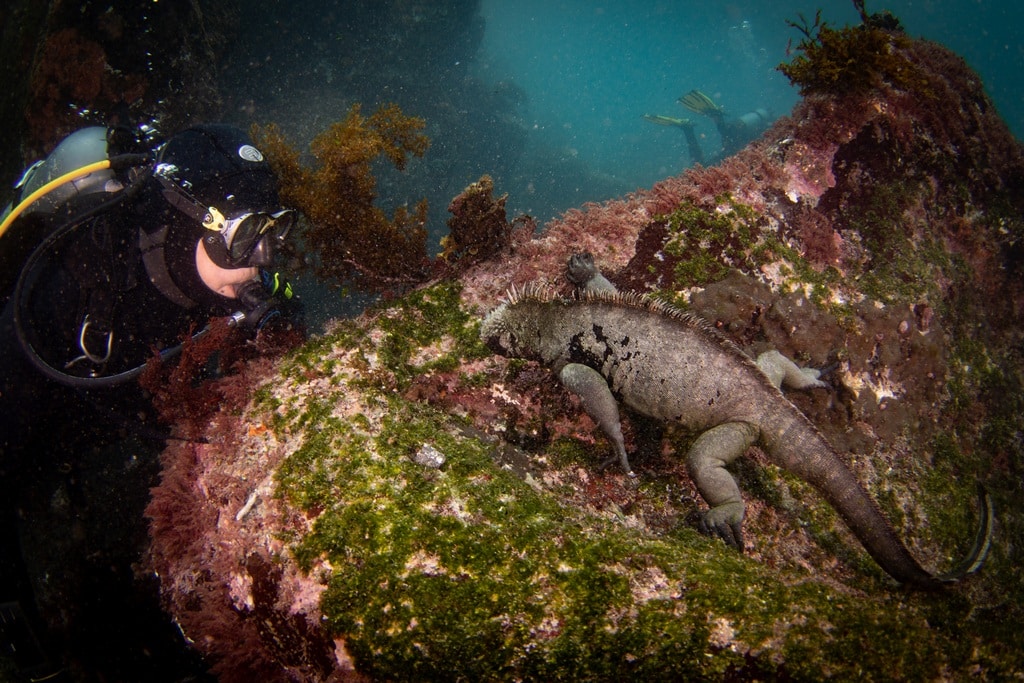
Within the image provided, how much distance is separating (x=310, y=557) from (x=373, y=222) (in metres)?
3.97

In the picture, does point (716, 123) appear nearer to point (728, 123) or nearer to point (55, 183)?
point (728, 123)

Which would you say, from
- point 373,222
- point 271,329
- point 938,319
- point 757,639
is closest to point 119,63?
point 373,222

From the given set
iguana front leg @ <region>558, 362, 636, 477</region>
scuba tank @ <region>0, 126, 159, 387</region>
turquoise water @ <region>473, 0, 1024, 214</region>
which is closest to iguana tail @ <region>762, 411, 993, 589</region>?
iguana front leg @ <region>558, 362, 636, 477</region>

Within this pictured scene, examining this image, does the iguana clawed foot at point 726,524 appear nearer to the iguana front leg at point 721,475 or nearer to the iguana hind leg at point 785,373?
the iguana front leg at point 721,475

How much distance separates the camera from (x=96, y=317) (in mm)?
4035

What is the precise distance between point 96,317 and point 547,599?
4.59m

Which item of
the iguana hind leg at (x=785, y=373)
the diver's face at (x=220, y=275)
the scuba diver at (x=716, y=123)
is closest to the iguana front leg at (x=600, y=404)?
the iguana hind leg at (x=785, y=373)

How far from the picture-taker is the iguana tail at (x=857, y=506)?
2875 mm

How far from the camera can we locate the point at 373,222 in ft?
17.6

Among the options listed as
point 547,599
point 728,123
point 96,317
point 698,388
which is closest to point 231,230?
point 96,317

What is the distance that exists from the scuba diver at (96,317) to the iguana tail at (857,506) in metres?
4.47

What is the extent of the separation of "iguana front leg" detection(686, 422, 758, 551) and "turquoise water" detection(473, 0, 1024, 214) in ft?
119

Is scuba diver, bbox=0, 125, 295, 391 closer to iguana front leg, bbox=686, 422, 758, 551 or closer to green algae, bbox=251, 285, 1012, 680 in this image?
green algae, bbox=251, 285, 1012, 680

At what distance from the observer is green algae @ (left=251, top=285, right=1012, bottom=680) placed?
225cm
